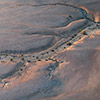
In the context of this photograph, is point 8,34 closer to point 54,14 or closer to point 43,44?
point 43,44

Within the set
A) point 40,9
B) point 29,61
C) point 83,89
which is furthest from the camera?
point 40,9

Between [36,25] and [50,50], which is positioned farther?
[36,25]

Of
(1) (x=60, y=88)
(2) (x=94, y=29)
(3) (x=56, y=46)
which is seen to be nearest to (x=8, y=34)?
(3) (x=56, y=46)

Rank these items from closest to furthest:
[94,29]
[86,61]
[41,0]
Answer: [86,61]
[94,29]
[41,0]

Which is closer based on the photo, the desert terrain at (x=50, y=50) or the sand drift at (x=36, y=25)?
the desert terrain at (x=50, y=50)

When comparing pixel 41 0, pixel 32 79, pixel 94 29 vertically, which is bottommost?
pixel 32 79

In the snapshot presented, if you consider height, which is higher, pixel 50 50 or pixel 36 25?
pixel 36 25

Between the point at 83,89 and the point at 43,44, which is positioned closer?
the point at 83,89

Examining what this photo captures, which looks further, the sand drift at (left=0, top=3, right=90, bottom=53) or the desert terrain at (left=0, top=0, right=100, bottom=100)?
the sand drift at (left=0, top=3, right=90, bottom=53)
